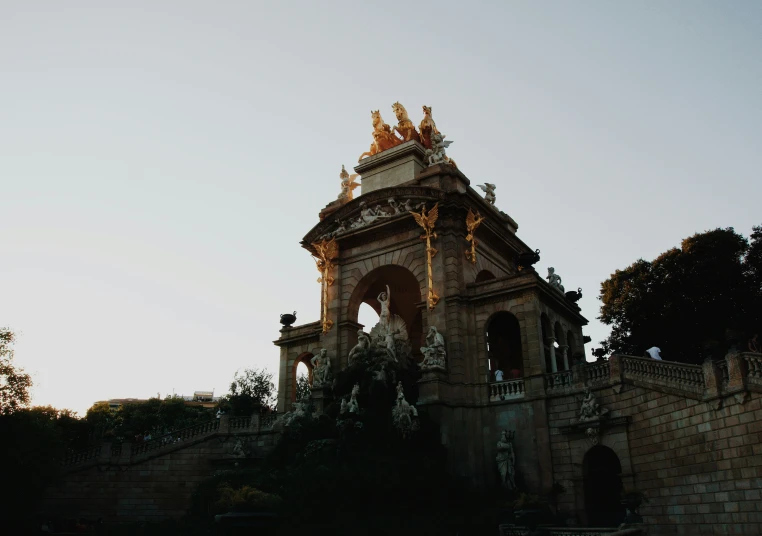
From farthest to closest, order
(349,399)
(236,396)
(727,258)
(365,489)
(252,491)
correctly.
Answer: (236,396)
(727,258)
(349,399)
(365,489)
(252,491)

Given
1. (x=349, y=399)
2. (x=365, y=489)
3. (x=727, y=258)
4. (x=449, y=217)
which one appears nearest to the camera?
(x=365, y=489)

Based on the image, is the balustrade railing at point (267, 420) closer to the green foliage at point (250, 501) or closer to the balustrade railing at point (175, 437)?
the balustrade railing at point (175, 437)

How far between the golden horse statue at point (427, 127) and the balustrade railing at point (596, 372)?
1459cm

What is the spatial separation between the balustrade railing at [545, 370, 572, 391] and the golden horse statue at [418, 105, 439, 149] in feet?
45.5

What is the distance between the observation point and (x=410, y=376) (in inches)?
999

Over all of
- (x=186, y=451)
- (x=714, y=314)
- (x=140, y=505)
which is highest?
(x=714, y=314)

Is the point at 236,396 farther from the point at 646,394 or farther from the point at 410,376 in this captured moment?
the point at 646,394

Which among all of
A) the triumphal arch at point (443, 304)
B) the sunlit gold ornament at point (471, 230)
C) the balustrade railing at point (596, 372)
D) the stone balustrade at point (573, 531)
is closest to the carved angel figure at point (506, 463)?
the triumphal arch at point (443, 304)

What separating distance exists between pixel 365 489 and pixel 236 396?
3261cm

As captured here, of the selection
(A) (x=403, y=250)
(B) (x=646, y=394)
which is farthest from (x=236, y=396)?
(B) (x=646, y=394)

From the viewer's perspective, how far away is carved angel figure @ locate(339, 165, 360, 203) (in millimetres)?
32344

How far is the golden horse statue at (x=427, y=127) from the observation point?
1271 inches

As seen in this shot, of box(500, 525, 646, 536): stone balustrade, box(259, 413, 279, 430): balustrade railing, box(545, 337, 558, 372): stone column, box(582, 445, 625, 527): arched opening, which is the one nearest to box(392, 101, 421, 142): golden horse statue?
box(545, 337, 558, 372): stone column

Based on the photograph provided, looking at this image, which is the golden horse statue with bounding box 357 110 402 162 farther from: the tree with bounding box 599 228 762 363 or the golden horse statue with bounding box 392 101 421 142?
the tree with bounding box 599 228 762 363
